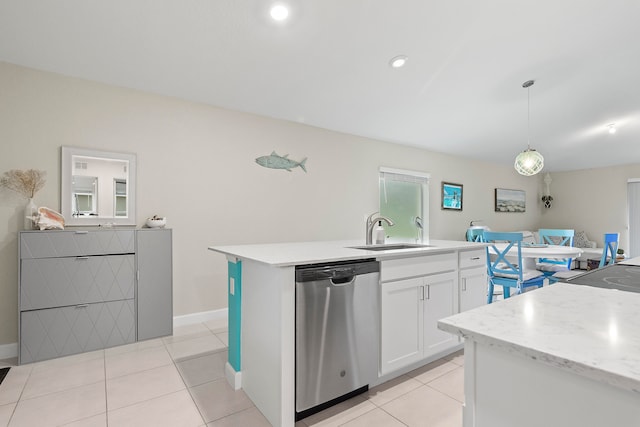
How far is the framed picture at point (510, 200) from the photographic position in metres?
6.71

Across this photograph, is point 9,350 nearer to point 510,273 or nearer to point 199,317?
point 199,317

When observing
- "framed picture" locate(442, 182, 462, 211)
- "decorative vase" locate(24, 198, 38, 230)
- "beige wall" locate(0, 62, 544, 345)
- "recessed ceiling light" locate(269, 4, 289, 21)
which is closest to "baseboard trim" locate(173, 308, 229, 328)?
"beige wall" locate(0, 62, 544, 345)

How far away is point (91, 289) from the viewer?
2.55 meters

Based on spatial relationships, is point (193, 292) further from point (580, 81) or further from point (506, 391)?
point (580, 81)

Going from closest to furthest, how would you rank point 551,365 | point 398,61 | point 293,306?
1. point 551,365
2. point 293,306
3. point 398,61

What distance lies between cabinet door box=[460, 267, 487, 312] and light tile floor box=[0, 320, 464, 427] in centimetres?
45

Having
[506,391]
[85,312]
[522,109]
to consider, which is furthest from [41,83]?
[522,109]

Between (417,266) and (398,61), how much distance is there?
2.02 metres

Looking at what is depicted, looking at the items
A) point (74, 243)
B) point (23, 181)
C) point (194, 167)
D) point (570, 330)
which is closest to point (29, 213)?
point (23, 181)

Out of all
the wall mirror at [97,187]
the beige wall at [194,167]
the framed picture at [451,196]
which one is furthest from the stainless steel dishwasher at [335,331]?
the framed picture at [451,196]

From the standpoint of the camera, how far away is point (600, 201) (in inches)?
273

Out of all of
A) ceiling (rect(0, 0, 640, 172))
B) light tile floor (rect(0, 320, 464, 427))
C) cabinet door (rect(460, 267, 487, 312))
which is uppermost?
ceiling (rect(0, 0, 640, 172))

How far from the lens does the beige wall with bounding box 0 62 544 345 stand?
254cm

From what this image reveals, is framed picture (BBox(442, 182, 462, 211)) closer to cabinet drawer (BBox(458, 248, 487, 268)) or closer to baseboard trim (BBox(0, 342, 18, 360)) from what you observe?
cabinet drawer (BBox(458, 248, 487, 268))
